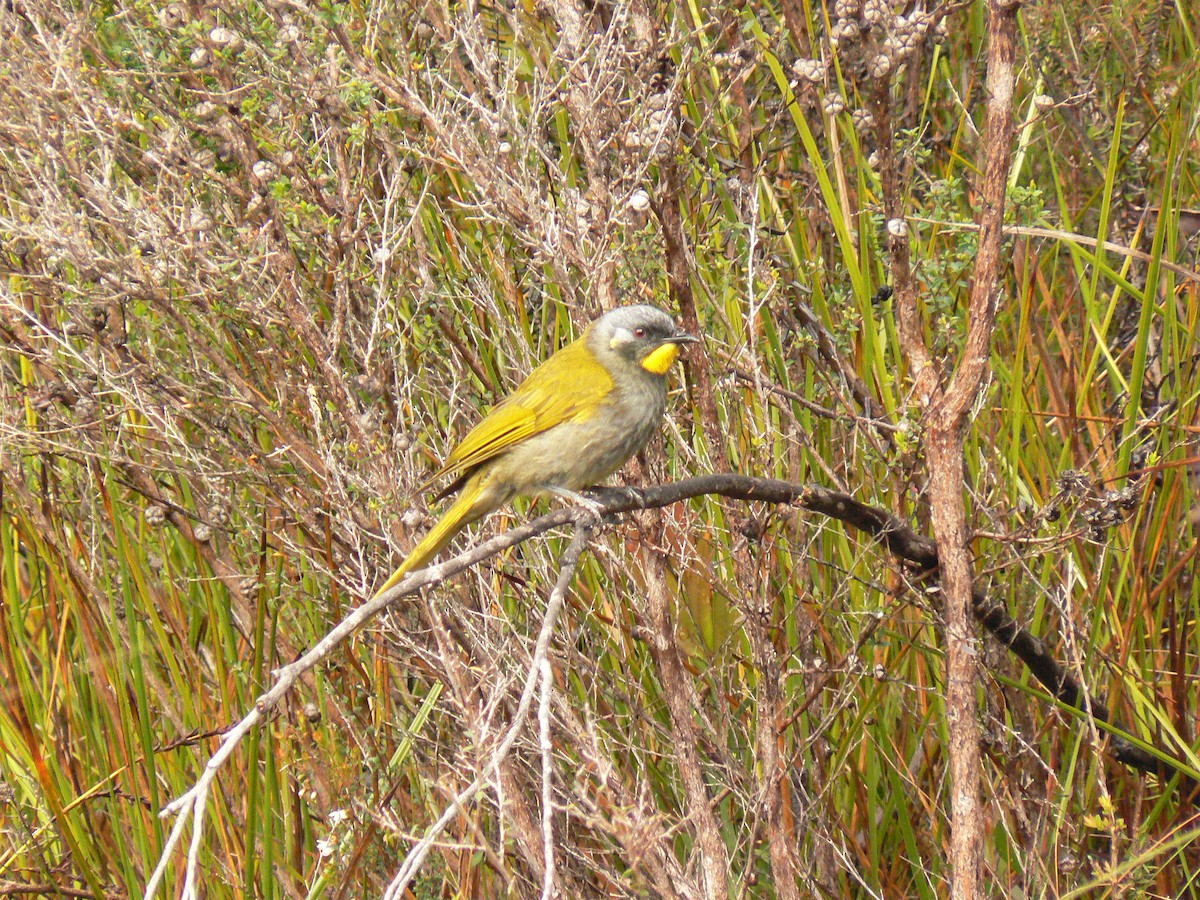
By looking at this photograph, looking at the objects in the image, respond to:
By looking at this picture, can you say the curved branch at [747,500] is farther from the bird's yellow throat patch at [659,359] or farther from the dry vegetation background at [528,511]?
the bird's yellow throat patch at [659,359]

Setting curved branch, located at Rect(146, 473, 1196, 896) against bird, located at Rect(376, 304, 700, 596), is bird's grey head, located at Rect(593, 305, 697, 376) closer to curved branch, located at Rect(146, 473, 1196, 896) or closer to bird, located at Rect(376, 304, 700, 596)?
bird, located at Rect(376, 304, 700, 596)

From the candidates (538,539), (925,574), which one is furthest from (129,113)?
(925,574)

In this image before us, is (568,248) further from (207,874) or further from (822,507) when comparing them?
(207,874)

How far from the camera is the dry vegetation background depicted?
3648mm

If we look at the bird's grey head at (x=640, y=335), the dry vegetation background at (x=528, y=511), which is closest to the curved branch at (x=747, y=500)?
the dry vegetation background at (x=528, y=511)

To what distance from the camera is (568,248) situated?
3.75m

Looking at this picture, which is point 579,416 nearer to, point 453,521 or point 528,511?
point 453,521

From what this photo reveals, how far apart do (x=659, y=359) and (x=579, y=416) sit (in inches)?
11.6

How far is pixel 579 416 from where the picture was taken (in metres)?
3.90

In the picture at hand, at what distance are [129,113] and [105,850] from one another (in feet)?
7.86

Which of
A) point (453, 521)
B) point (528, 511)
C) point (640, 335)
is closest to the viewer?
point (453, 521)

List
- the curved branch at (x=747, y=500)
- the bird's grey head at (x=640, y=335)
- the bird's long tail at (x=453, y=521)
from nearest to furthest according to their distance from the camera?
1. the curved branch at (x=747, y=500)
2. the bird's long tail at (x=453, y=521)
3. the bird's grey head at (x=640, y=335)

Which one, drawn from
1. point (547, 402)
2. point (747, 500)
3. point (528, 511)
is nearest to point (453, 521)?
point (547, 402)

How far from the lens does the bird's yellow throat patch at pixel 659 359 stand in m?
3.86
